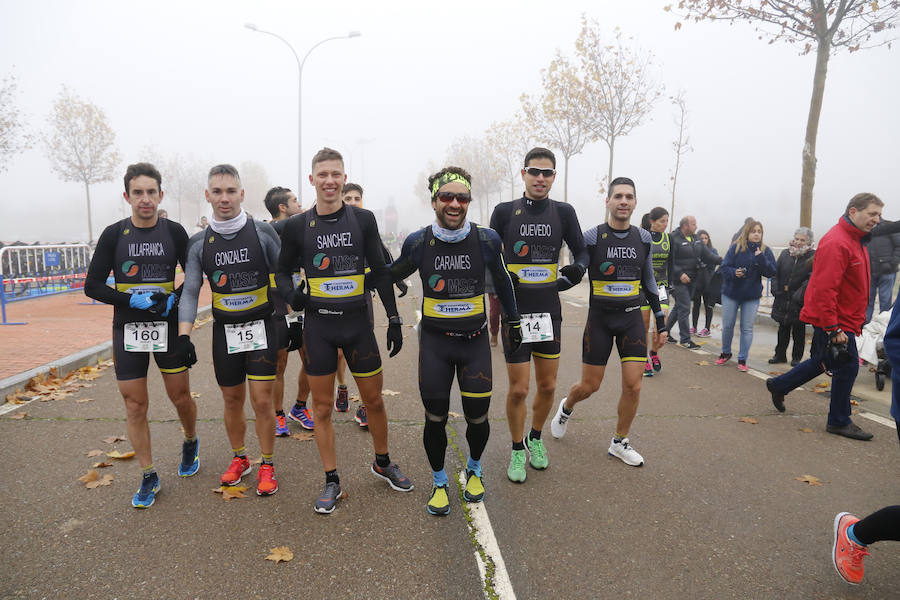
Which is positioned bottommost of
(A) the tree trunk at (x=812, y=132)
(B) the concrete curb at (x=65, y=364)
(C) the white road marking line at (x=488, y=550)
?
(B) the concrete curb at (x=65, y=364)

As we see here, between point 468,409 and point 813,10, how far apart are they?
11.2 meters

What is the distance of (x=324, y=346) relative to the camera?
11.6 feet

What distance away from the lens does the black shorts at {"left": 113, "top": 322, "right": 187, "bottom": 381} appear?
359 cm

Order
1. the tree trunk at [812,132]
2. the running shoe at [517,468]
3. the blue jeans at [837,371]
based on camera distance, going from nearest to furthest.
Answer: the running shoe at [517,468], the blue jeans at [837,371], the tree trunk at [812,132]

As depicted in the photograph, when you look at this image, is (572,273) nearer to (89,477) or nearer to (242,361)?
(242,361)

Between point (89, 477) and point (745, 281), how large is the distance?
7.71 metres

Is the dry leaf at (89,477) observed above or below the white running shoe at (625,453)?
below

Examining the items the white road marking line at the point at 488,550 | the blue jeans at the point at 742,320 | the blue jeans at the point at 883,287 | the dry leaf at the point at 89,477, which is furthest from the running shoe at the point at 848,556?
the blue jeans at the point at 883,287

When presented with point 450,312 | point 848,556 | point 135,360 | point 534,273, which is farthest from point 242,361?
point 848,556

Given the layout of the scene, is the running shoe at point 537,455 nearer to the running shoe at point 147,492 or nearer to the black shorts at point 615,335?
the black shorts at point 615,335

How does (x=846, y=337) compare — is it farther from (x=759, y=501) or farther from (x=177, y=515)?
(x=177, y=515)

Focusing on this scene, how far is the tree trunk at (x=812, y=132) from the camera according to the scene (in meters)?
10.2

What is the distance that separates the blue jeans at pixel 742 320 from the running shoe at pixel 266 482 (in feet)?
20.7

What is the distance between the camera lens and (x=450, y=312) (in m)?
3.41
